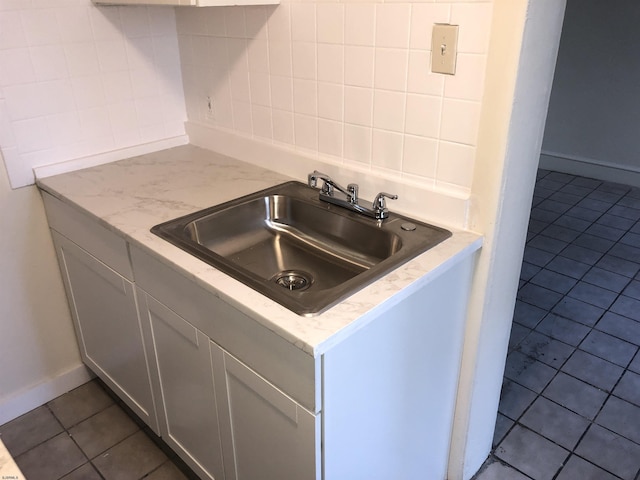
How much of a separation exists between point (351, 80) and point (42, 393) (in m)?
1.68

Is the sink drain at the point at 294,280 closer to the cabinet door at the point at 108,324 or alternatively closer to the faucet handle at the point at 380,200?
the faucet handle at the point at 380,200

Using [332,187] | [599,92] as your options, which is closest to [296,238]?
[332,187]

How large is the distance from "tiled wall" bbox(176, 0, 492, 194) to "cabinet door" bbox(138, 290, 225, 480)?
2.34 feet

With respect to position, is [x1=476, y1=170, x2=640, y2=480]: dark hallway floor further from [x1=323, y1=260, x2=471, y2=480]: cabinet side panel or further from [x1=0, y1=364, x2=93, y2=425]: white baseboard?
Answer: [x1=0, y1=364, x2=93, y2=425]: white baseboard

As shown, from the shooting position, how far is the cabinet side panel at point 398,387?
1126 millimetres

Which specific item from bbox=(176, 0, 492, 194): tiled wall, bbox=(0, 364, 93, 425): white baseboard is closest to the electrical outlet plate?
bbox=(176, 0, 492, 194): tiled wall

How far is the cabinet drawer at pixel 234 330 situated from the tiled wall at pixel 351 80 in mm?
647

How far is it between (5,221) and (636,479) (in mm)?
2276

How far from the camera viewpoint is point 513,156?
4.30 ft

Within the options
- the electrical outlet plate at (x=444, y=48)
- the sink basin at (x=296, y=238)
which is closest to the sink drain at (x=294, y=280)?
the sink basin at (x=296, y=238)

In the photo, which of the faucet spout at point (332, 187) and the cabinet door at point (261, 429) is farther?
the faucet spout at point (332, 187)

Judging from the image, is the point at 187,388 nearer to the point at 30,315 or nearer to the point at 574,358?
the point at 30,315

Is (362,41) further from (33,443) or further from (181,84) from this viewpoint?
(33,443)

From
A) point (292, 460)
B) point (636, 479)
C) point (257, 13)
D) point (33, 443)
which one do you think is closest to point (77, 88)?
point (257, 13)
